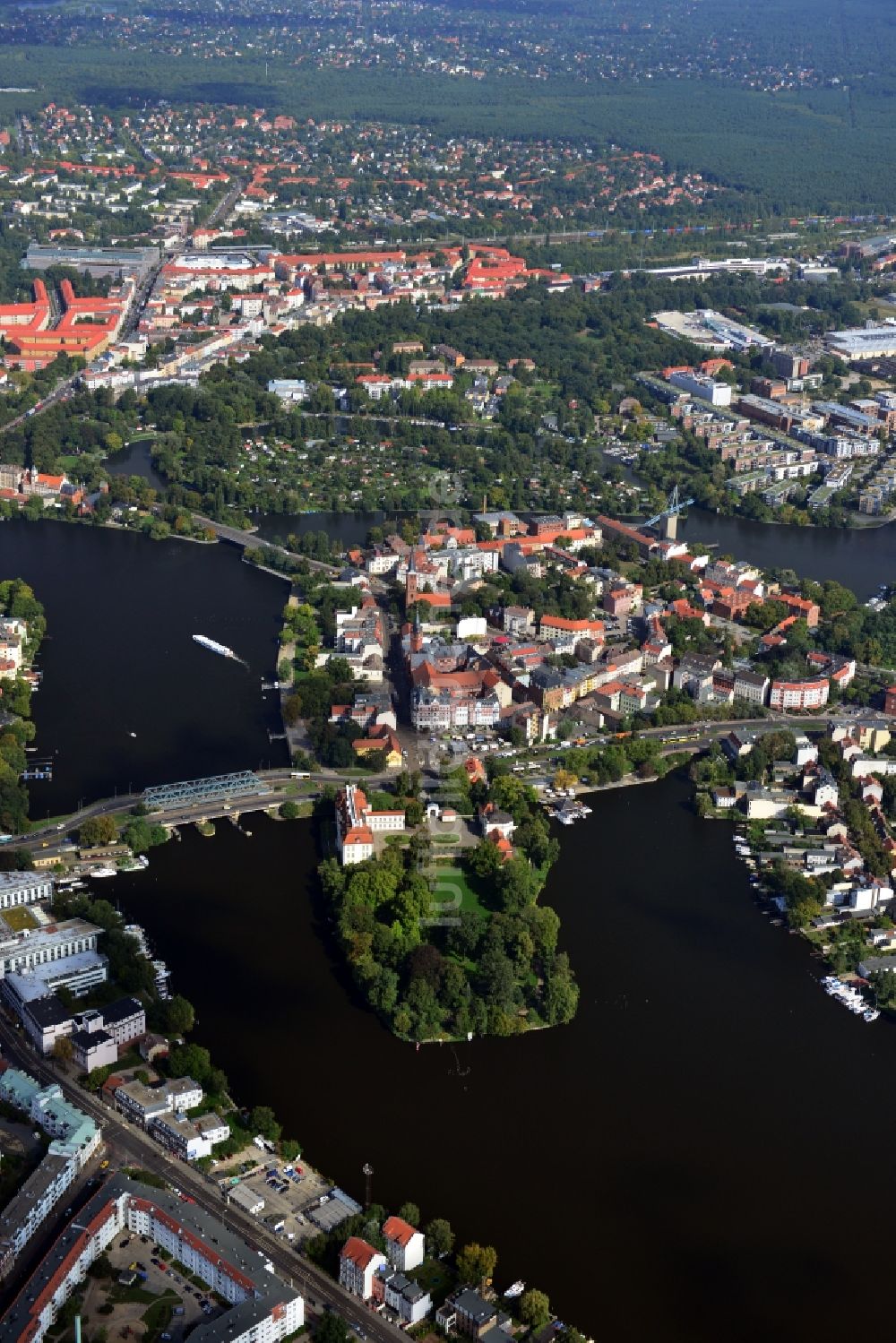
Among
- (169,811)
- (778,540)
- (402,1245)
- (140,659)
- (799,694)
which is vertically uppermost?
(402,1245)

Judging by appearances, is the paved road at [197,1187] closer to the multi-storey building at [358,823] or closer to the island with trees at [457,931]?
the island with trees at [457,931]

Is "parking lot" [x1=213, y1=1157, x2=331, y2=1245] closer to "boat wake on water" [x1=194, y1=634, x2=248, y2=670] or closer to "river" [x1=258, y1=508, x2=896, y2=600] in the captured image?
"boat wake on water" [x1=194, y1=634, x2=248, y2=670]

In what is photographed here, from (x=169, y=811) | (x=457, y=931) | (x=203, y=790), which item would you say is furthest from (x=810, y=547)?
(x=457, y=931)

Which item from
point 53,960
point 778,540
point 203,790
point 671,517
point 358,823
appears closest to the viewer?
point 53,960

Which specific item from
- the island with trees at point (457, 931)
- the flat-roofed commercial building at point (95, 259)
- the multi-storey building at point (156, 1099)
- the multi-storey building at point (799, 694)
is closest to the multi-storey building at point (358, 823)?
the island with trees at point (457, 931)

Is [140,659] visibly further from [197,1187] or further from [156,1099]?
[197,1187]

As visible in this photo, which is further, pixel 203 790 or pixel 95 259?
pixel 95 259
